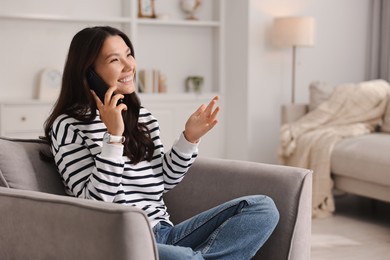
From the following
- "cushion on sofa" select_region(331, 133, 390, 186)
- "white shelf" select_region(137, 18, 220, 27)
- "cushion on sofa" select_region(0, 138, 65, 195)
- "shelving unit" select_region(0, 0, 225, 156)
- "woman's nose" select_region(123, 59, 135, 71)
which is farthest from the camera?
"white shelf" select_region(137, 18, 220, 27)

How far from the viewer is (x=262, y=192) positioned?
230 centimetres

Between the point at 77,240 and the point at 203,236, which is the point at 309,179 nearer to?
the point at 203,236

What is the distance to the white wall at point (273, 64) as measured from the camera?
5.35 meters

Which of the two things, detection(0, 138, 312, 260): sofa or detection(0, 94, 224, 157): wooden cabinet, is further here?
detection(0, 94, 224, 157): wooden cabinet

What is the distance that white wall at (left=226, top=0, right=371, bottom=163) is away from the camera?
535cm

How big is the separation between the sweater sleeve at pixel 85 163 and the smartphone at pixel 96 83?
0.15m

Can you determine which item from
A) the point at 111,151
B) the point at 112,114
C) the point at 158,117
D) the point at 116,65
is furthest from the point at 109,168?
the point at 158,117

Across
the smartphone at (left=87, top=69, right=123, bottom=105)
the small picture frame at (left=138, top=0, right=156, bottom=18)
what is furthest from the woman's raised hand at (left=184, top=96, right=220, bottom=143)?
the small picture frame at (left=138, top=0, right=156, bottom=18)

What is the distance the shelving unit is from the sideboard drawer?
0.16 metres

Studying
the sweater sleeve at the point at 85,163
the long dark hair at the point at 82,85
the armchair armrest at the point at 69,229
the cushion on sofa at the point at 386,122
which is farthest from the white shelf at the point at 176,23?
Result: the armchair armrest at the point at 69,229

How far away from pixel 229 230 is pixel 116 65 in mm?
597

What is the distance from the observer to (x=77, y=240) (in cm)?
179

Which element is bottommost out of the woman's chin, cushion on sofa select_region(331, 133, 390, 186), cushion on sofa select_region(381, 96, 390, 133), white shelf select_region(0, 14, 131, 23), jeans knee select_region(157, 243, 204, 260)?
cushion on sofa select_region(331, 133, 390, 186)

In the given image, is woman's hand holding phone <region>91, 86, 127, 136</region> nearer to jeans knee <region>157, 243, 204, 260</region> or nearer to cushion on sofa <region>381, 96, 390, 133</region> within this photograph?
jeans knee <region>157, 243, 204, 260</region>
